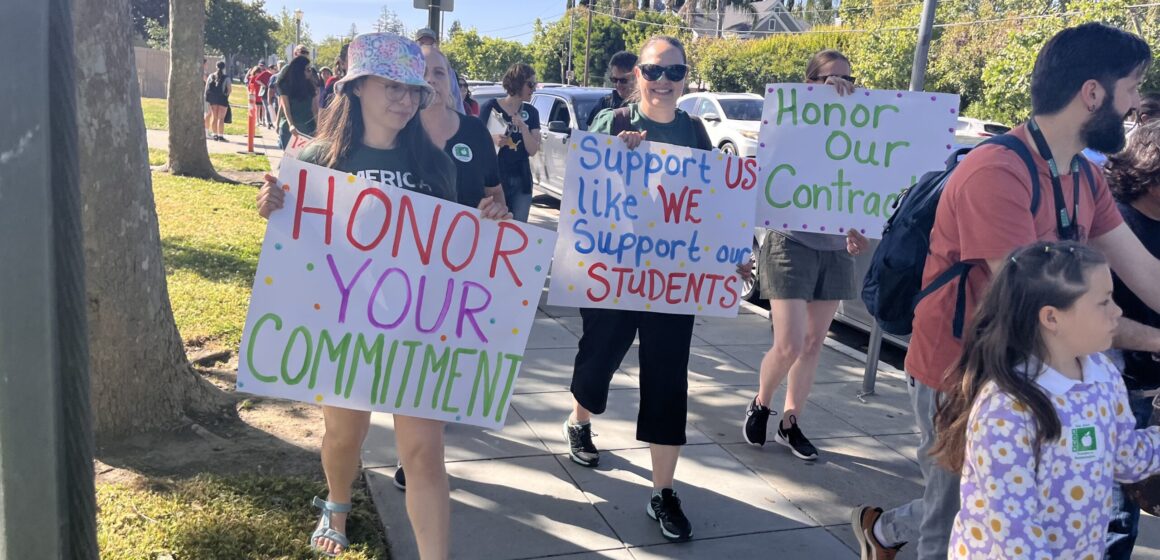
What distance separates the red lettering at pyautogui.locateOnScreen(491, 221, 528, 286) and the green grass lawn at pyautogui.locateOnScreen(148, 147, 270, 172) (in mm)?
12584

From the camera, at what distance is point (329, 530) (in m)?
3.37

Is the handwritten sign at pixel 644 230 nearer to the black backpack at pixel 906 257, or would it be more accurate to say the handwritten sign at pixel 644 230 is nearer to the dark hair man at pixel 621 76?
the black backpack at pixel 906 257

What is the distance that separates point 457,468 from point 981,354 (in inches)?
101

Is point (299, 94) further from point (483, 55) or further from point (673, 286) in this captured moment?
point (483, 55)

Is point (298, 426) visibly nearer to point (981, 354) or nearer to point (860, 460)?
point (860, 460)

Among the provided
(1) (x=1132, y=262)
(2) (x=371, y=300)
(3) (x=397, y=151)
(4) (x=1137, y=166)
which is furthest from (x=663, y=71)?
(1) (x=1132, y=262)

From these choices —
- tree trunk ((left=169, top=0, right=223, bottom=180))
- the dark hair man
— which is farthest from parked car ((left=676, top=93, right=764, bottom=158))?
the dark hair man

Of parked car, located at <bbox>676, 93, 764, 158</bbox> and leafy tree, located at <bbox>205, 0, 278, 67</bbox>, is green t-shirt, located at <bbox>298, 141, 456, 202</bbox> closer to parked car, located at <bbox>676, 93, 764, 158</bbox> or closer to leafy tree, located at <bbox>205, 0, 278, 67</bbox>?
parked car, located at <bbox>676, 93, 764, 158</bbox>

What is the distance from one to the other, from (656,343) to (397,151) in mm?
1332

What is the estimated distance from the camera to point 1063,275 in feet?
7.32

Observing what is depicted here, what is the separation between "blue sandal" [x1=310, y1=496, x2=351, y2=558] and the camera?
334 cm

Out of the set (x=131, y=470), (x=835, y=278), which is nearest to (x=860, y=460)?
(x=835, y=278)

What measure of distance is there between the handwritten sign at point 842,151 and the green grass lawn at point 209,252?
3275 mm

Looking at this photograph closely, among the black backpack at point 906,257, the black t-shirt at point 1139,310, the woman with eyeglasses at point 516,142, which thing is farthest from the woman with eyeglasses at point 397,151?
the woman with eyeglasses at point 516,142
